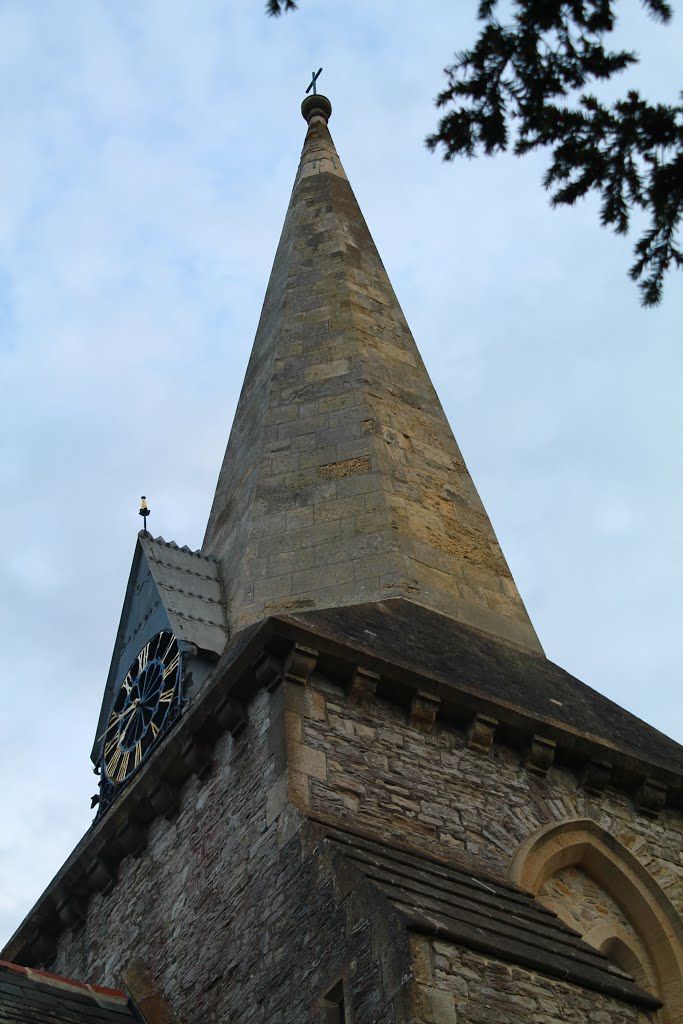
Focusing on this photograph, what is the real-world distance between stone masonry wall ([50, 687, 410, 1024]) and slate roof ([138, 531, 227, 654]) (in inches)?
72.2

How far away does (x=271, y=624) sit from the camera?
9.77 metres

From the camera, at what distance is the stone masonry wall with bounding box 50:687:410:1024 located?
7602 millimetres

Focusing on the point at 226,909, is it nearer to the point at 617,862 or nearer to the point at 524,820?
the point at 524,820

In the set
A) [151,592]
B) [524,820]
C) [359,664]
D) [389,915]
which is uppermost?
[151,592]

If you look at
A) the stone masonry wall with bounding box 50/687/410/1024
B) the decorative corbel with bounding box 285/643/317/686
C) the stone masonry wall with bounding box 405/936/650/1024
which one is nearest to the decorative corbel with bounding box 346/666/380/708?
the decorative corbel with bounding box 285/643/317/686

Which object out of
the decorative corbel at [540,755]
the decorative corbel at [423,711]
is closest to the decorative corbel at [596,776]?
the decorative corbel at [540,755]

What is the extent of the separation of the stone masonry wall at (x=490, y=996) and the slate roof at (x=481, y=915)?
0.06 metres

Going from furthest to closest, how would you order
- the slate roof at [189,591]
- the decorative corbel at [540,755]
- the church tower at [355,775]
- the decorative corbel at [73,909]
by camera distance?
the slate roof at [189,591] < the decorative corbel at [73,909] < the decorative corbel at [540,755] < the church tower at [355,775]

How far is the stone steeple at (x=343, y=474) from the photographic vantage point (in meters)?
12.1

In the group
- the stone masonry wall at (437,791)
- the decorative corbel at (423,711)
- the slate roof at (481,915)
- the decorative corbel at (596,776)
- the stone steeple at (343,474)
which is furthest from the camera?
the stone steeple at (343,474)

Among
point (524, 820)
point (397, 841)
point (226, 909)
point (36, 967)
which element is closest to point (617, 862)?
point (524, 820)

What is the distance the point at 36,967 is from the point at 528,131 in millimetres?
7663

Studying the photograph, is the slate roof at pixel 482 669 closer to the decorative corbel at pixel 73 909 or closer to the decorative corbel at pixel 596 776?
the decorative corbel at pixel 596 776

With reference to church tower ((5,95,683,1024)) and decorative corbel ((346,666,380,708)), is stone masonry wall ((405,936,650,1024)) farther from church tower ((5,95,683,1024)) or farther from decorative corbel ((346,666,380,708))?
decorative corbel ((346,666,380,708))
